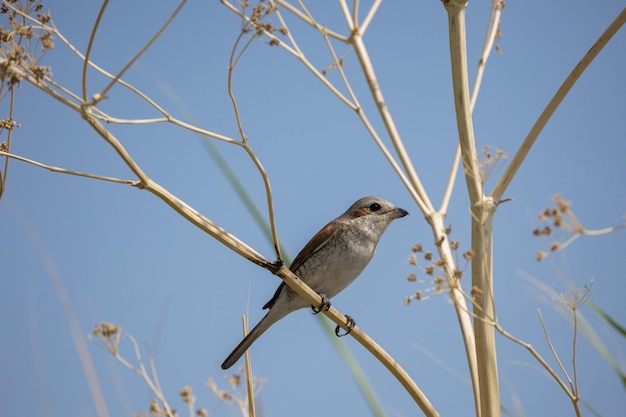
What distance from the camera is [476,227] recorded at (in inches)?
94.3

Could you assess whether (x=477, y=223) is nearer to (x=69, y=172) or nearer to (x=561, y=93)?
(x=561, y=93)

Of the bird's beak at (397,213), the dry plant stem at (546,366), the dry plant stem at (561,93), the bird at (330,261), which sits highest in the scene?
the bird's beak at (397,213)

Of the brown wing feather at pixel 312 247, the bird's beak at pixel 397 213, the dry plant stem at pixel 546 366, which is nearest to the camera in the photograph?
the dry plant stem at pixel 546 366

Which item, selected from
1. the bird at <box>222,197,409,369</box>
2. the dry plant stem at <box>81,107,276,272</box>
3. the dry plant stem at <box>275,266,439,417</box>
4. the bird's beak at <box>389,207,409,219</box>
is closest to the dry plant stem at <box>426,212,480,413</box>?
the dry plant stem at <box>275,266,439,417</box>

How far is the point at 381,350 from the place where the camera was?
2486mm

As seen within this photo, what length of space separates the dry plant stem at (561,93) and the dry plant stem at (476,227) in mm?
131

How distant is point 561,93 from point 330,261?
247 centimetres

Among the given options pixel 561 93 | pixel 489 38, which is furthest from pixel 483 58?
pixel 561 93

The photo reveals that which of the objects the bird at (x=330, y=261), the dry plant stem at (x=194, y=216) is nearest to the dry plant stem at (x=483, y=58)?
the dry plant stem at (x=194, y=216)

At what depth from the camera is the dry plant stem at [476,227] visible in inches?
91.0

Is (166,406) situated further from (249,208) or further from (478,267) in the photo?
(478,267)

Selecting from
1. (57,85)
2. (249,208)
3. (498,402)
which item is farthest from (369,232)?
(57,85)

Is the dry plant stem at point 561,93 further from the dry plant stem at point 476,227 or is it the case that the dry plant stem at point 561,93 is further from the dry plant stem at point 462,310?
the dry plant stem at point 462,310

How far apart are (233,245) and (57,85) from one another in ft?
2.41
